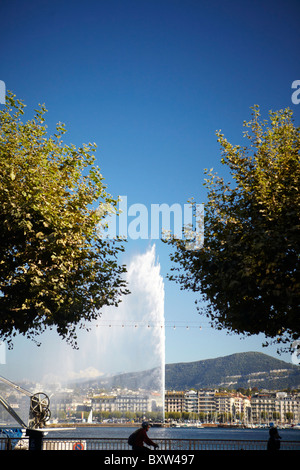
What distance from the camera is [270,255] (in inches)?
574

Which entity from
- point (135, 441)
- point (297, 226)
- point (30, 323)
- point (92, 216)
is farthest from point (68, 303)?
point (297, 226)

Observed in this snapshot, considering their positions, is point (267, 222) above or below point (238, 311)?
above

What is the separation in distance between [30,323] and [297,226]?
10.4 meters

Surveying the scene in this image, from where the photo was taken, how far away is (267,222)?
1534 centimetres

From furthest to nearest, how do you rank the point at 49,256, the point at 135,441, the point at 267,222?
the point at 49,256 → the point at 267,222 → the point at 135,441

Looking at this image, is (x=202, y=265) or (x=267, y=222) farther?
(x=202, y=265)

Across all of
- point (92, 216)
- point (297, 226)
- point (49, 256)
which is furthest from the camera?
point (92, 216)

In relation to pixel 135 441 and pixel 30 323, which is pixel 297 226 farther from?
pixel 30 323

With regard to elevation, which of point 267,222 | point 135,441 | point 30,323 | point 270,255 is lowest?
point 135,441

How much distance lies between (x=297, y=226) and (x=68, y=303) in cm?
869
